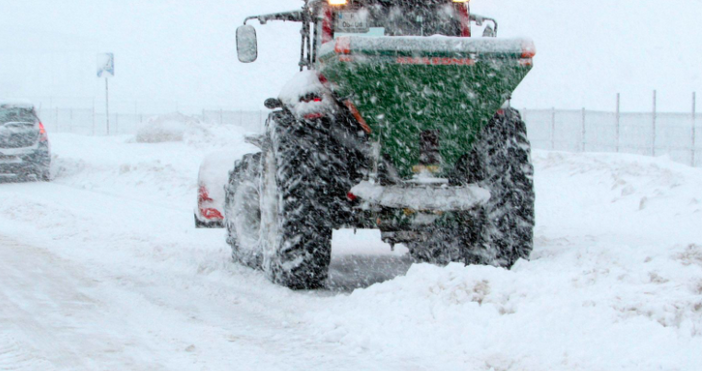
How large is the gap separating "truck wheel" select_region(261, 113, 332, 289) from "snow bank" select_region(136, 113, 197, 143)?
16.8 metres

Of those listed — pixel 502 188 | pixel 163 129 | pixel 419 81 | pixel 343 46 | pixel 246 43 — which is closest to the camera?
pixel 343 46

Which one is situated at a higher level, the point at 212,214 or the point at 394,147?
the point at 394,147

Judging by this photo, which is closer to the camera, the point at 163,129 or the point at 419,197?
the point at 419,197

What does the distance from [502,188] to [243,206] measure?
2.35 meters

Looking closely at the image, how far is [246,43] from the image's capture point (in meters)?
6.78

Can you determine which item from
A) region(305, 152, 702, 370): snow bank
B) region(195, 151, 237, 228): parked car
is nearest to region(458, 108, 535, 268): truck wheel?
region(305, 152, 702, 370): snow bank

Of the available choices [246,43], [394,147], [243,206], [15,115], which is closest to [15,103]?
[15,115]

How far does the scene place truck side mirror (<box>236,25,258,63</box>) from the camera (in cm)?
673

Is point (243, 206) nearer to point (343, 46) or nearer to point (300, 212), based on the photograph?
point (300, 212)

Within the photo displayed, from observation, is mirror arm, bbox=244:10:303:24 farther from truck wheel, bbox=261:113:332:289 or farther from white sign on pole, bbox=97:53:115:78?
white sign on pole, bbox=97:53:115:78

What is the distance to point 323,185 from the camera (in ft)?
19.1

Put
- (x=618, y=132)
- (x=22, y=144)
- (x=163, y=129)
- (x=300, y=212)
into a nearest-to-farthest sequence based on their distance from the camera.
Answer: (x=300, y=212)
(x=22, y=144)
(x=618, y=132)
(x=163, y=129)

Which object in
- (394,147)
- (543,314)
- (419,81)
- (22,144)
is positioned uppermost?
(419,81)

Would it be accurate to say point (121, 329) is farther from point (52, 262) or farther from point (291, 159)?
point (52, 262)
